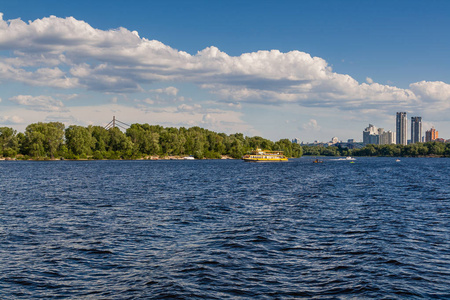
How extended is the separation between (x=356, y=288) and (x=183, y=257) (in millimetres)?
9884

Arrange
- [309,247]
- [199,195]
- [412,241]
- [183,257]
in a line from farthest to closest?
[199,195]
[412,241]
[309,247]
[183,257]

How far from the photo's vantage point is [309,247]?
26.1 meters

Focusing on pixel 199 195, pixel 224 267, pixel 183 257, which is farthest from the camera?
pixel 199 195

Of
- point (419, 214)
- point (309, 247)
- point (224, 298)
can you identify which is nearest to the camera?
point (224, 298)

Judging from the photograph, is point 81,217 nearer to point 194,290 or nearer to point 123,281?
point 123,281

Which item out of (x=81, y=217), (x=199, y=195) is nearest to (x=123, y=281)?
(x=81, y=217)

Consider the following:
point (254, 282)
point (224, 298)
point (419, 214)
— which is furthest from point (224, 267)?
point (419, 214)

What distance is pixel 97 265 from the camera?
21.8 metres

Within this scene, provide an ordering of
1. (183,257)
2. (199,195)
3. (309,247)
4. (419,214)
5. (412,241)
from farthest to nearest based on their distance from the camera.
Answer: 1. (199,195)
2. (419,214)
3. (412,241)
4. (309,247)
5. (183,257)

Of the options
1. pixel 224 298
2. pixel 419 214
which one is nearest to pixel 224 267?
pixel 224 298

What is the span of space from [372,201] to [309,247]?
94.6 ft

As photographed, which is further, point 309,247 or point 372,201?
point 372,201

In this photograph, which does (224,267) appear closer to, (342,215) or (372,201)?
(342,215)

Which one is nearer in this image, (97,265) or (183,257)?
(97,265)
